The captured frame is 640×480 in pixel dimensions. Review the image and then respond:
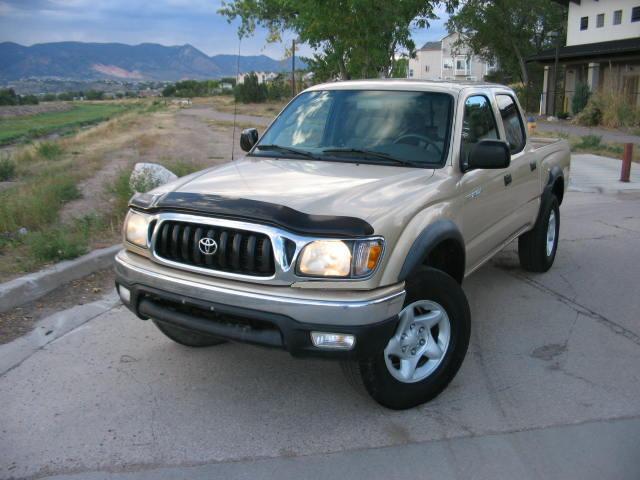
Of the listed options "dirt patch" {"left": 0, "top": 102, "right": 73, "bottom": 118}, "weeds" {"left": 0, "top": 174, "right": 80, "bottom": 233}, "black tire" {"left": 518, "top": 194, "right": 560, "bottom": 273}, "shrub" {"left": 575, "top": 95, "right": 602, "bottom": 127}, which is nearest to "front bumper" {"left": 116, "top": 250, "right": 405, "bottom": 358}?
"black tire" {"left": 518, "top": 194, "right": 560, "bottom": 273}

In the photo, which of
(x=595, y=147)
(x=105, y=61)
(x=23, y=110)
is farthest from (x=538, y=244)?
(x=105, y=61)

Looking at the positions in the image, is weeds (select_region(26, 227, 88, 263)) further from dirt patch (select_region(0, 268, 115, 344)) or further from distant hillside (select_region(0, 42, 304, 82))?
distant hillside (select_region(0, 42, 304, 82))

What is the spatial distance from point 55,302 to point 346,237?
10.8 ft

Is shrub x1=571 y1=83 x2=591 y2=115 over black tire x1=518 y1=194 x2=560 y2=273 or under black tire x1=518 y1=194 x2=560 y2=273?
over

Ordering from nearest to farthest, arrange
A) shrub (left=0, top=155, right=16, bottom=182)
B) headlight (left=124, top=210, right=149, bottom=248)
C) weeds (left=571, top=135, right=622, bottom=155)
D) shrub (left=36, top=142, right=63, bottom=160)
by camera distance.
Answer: headlight (left=124, top=210, right=149, bottom=248), shrub (left=0, top=155, right=16, bottom=182), weeds (left=571, top=135, right=622, bottom=155), shrub (left=36, top=142, right=63, bottom=160)

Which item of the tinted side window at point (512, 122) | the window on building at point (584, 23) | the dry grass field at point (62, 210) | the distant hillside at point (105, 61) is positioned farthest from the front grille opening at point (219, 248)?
the distant hillside at point (105, 61)

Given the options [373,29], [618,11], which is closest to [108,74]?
[618,11]

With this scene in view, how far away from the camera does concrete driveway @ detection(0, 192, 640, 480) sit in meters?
3.17

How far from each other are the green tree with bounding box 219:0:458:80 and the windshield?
636 cm

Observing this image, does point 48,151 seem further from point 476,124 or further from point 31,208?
point 476,124

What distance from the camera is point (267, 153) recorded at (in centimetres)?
483

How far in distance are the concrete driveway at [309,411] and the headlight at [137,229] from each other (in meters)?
0.95

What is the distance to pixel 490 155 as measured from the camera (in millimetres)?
4074

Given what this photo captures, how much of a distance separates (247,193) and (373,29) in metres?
8.79
